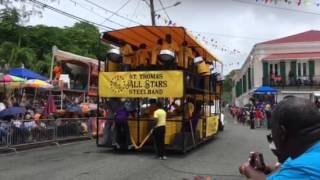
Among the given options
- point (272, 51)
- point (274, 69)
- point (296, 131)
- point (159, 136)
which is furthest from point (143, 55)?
point (272, 51)

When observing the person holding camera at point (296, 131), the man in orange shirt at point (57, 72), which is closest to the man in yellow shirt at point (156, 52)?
the man in orange shirt at point (57, 72)

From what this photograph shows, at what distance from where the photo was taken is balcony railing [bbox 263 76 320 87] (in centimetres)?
4691

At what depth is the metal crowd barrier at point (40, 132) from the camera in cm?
1734

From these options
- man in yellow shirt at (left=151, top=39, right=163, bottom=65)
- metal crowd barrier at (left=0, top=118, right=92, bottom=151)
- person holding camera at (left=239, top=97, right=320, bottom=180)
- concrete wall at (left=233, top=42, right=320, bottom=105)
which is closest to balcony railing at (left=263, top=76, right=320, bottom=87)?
concrete wall at (left=233, top=42, right=320, bottom=105)

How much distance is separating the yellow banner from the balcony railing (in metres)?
32.0

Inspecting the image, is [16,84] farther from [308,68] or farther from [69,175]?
[308,68]

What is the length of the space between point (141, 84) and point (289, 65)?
107ft

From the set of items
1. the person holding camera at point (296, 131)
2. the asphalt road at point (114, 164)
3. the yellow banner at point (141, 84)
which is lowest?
the asphalt road at point (114, 164)

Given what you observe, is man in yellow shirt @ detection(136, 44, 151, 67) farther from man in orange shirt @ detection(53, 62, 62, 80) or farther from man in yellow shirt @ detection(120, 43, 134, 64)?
man in orange shirt @ detection(53, 62, 62, 80)

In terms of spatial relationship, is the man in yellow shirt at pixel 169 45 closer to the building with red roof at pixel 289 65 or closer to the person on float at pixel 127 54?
the person on float at pixel 127 54

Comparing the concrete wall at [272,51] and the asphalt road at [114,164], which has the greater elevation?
the concrete wall at [272,51]

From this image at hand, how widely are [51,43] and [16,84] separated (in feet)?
112

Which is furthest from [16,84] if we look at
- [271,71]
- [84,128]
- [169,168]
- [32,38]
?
[32,38]

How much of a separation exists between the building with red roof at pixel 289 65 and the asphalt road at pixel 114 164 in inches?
1154
